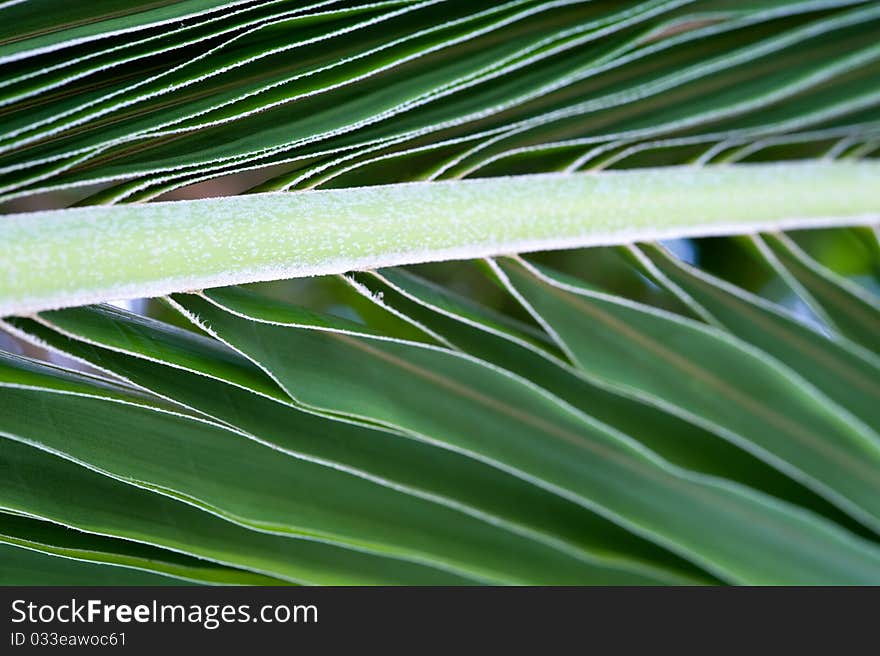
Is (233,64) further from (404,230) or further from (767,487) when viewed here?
(767,487)

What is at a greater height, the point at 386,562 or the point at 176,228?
the point at 176,228

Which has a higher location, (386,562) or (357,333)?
(357,333)

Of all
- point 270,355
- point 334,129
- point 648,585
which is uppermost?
point 334,129

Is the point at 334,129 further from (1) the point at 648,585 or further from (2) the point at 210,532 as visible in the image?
(1) the point at 648,585
